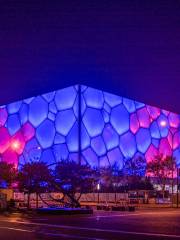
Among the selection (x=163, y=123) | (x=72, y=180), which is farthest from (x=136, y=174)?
(x=72, y=180)

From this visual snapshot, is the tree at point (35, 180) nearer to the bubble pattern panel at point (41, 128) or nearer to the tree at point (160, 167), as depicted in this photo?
the tree at point (160, 167)

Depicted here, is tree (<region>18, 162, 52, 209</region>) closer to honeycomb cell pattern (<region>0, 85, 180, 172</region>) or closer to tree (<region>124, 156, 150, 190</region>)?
honeycomb cell pattern (<region>0, 85, 180, 172</region>)

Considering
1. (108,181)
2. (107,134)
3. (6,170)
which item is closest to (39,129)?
(107,134)

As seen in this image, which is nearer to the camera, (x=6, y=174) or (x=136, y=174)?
(x=6, y=174)

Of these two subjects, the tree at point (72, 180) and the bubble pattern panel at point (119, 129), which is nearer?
the tree at point (72, 180)

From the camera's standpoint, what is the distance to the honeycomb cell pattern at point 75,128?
57312 mm

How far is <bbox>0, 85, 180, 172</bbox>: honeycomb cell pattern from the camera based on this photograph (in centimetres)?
5731

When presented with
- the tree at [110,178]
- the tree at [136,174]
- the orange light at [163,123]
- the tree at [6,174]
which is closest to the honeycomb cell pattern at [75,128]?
the tree at [136,174]

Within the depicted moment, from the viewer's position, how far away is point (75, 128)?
5703 centimetres

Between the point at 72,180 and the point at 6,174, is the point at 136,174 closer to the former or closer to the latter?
the point at 6,174

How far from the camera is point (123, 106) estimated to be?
62719 millimetres

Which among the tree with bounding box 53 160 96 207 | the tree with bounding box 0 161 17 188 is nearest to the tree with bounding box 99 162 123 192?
the tree with bounding box 0 161 17 188

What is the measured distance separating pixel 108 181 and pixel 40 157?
974cm

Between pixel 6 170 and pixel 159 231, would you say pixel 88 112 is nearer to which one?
pixel 6 170
